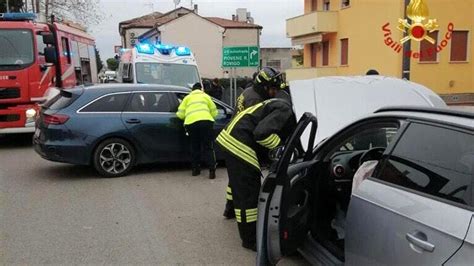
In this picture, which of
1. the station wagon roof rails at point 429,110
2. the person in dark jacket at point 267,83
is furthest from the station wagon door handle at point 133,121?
the station wagon roof rails at point 429,110

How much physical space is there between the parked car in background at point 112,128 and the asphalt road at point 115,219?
36cm

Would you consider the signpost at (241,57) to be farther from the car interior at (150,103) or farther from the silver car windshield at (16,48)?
the car interior at (150,103)

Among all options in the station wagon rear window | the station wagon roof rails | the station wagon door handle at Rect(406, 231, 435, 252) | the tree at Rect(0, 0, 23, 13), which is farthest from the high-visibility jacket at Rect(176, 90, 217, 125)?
the tree at Rect(0, 0, 23, 13)

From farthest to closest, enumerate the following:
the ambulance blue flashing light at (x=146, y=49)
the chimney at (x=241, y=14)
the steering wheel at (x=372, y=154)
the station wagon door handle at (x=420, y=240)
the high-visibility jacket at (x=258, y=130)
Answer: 1. the chimney at (x=241, y=14)
2. the ambulance blue flashing light at (x=146, y=49)
3. the high-visibility jacket at (x=258, y=130)
4. the steering wheel at (x=372, y=154)
5. the station wagon door handle at (x=420, y=240)

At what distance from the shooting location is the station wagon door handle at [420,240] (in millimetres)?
2490

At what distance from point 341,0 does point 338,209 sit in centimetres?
2943

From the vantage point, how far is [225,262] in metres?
4.64

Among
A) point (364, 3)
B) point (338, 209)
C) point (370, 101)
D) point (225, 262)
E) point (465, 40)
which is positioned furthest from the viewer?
point (364, 3)

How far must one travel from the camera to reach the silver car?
2510 mm

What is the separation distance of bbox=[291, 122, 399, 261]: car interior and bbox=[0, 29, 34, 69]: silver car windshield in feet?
30.4

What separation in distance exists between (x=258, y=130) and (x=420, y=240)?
81.9 inches

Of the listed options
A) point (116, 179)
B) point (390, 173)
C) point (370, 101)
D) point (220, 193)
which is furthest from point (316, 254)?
point (116, 179)

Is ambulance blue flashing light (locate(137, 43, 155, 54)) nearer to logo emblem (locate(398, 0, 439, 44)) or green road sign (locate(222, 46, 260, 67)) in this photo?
green road sign (locate(222, 46, 260, 67))

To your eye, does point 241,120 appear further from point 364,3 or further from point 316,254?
point 364,3
